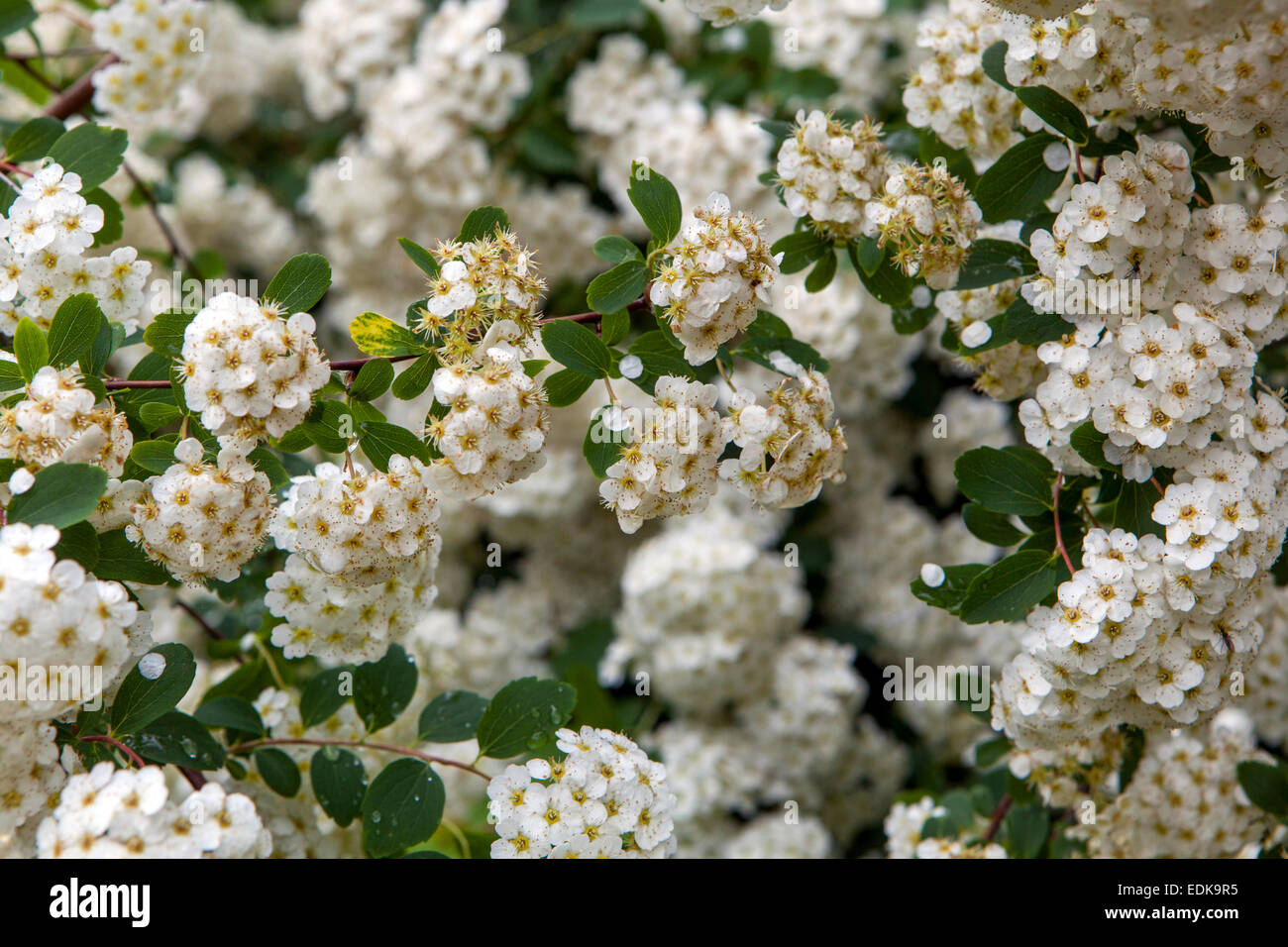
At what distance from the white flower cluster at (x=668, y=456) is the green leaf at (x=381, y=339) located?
33 cm

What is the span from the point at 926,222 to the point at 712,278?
440 mm

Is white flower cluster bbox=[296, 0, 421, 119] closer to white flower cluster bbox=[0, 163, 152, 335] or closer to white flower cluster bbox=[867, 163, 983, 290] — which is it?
white flower cluster bbox=[0, 163, 152, 335]

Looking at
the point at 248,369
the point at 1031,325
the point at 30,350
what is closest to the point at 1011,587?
the point at 1031,325

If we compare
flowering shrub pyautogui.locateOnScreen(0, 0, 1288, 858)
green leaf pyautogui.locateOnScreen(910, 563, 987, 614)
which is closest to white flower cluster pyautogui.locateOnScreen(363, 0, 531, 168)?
flowering shrub pyautogui.locateOnScreen(0, 0, 1288, 858)

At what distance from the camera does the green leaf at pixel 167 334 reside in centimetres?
167

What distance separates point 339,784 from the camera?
6.55 ft

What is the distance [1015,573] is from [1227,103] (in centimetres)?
81

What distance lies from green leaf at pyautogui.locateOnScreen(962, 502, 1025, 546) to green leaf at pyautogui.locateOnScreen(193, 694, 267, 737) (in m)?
1.39

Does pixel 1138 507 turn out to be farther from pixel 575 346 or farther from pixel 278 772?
pixel 278 772

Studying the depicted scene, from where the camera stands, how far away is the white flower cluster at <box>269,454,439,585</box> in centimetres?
161

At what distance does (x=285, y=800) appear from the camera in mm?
2039

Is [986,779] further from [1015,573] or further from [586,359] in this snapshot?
[586,359]
